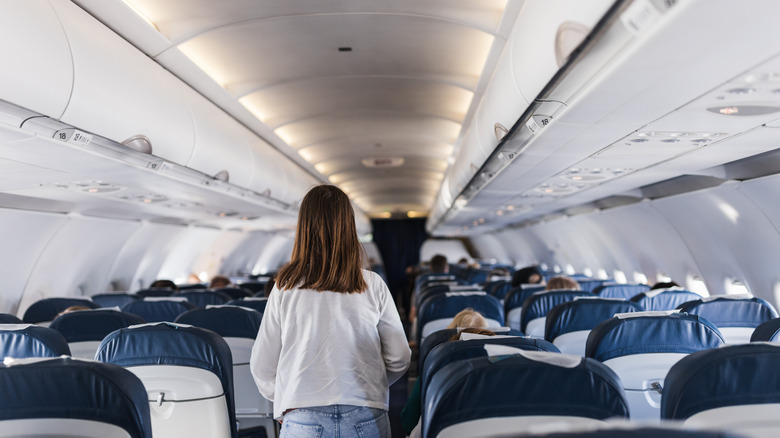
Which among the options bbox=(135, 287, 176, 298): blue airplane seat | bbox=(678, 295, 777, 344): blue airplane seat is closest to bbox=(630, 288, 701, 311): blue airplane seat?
bbox=(678, 295, 777, 344): blue airplane seat

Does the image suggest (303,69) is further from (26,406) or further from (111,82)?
(26,406)

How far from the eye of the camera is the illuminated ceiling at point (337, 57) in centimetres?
527

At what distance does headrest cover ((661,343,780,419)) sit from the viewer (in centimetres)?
222

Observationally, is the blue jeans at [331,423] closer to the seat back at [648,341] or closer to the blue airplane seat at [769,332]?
the seat back at [648,341]

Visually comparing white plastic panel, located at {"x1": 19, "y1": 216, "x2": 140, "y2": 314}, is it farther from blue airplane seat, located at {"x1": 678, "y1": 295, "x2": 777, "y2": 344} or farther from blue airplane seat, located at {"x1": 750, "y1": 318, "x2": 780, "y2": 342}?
blue airplane seat, located at {"x1": 750, "y1": 318, "x2": 780, "y2": 342}

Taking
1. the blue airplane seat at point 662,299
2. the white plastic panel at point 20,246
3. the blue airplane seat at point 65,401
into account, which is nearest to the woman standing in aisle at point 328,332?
the blue airplane seat at point 65,401

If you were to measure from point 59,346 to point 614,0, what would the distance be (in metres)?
3.28

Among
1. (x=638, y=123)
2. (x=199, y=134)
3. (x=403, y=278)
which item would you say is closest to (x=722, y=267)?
(x=638, y=123)

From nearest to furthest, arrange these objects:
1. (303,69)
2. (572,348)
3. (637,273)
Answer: (572,348), (303,69), (637,273)

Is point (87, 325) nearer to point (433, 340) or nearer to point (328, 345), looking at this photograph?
point (433, 340)

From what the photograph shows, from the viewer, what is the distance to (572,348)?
494 centimetres

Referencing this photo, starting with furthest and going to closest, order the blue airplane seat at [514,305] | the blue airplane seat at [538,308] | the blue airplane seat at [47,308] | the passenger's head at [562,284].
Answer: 1. the blue airplane seat at [514,305]
2. the blue airplane seat at [47,308]
3. the passenger's head at [562,284]
4. the blue airplane seat at [538,308]

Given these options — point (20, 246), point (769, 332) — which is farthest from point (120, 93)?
point (20, 246)

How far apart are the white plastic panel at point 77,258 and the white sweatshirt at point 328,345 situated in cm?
750
